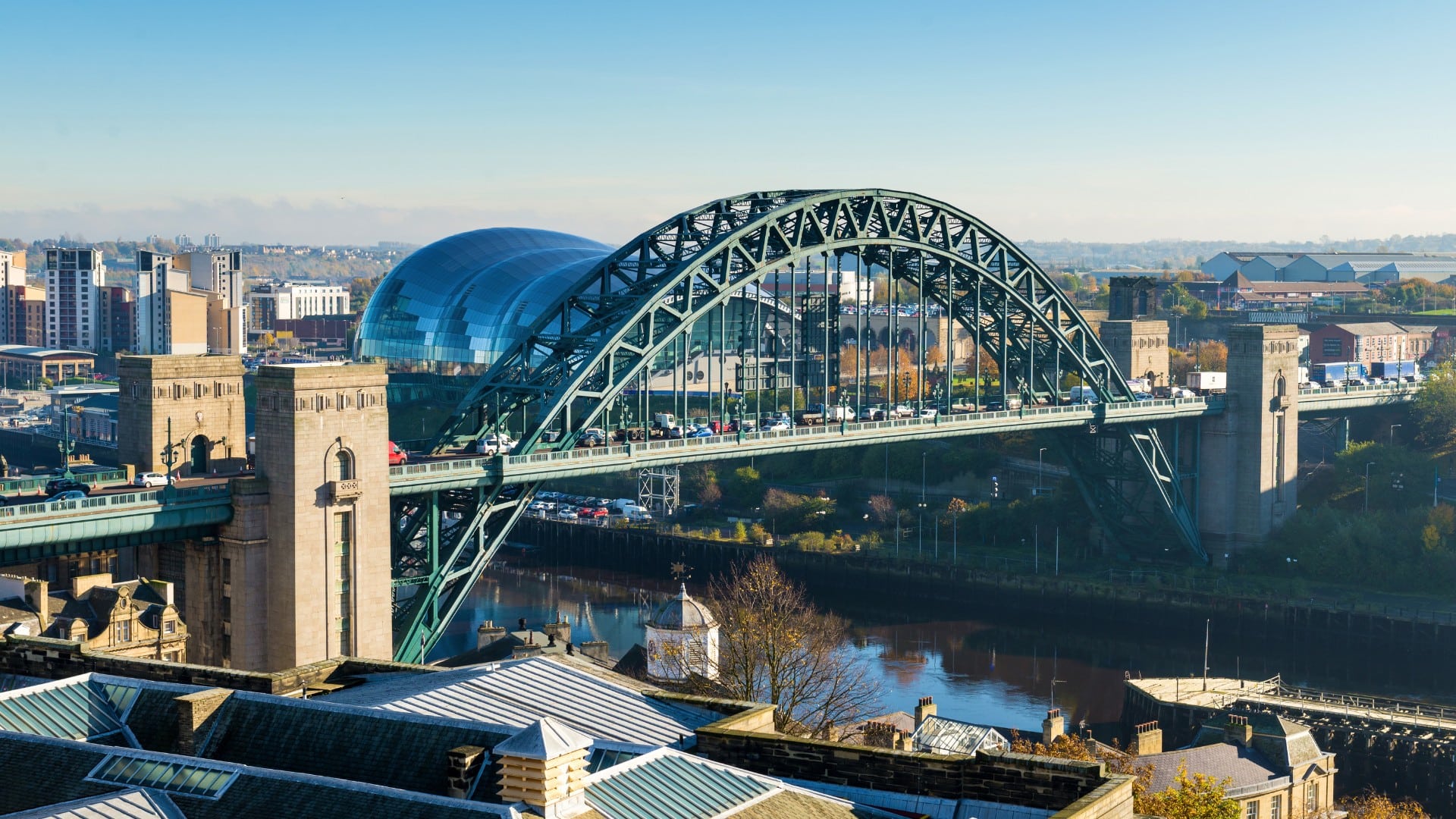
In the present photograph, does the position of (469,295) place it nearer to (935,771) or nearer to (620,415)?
(620,415)

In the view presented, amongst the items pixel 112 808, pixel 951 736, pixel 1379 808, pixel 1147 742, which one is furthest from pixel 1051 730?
pixel 112 808

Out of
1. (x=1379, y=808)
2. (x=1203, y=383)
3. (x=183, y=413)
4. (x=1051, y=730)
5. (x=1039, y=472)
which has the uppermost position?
(x=183, y=413)

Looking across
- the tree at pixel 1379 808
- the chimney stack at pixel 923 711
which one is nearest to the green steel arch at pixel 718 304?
the chimney stack at pixel 923 711

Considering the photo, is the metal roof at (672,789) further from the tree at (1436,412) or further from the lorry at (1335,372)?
the lorry at (1335,372)

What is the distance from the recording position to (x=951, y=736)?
4959 cm

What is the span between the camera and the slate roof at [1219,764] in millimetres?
47312

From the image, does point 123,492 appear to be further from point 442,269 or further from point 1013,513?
point 442,269

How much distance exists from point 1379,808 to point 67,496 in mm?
34906

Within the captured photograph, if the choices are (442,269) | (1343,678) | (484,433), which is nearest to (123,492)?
(484,433)

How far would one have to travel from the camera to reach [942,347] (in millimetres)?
151875

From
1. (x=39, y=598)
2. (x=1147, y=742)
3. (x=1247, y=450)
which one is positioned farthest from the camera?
(x=1247, y=450)

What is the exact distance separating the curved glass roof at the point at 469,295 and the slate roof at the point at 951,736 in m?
76.0

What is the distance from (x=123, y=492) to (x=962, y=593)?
48.3 metres

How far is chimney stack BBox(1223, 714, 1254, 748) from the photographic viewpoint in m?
Answer: 51.4
